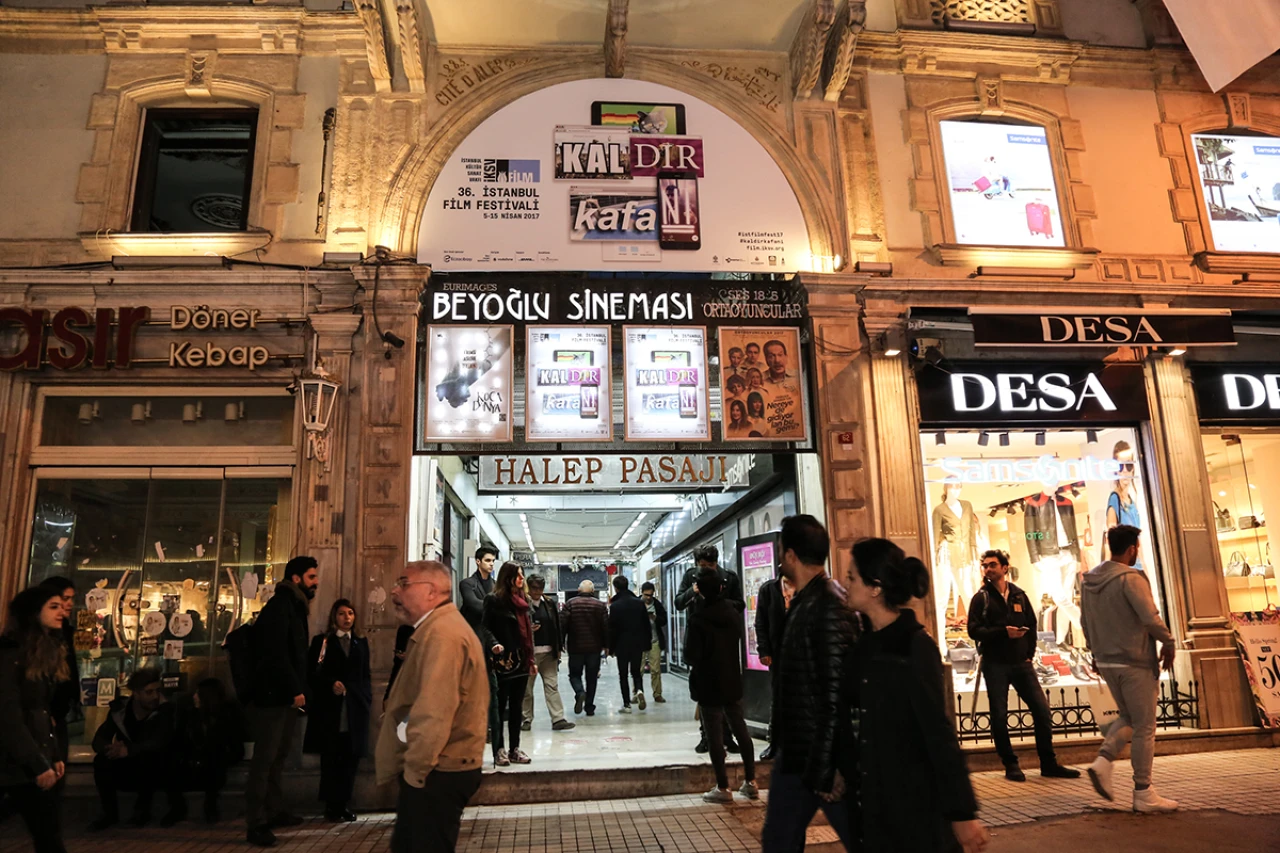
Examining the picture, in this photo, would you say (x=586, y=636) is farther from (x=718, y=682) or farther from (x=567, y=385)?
(x=718, y=682)

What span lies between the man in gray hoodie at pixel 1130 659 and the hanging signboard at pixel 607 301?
153 inches

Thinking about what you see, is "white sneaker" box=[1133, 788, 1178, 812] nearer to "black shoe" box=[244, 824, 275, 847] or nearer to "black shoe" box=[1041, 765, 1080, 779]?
"black shoe" box=[1041, 765, 1080, 779]

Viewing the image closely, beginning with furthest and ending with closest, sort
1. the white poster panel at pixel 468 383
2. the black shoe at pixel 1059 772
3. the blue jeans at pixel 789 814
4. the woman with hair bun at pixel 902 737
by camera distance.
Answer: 1. the white poster panel at pixel 468 383
2. the black shoe at pixel 1059 772
3. the blue jeans at pixel 789 814
4. the woman with hair bun at pixel 902 737

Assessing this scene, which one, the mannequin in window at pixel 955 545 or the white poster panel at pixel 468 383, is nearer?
the white poster panel at pixel 468 383

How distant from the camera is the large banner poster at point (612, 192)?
8641 millimetres

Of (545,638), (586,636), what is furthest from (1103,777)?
(586,636)

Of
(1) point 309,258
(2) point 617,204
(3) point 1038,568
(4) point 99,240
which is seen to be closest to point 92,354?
(4) point 99,240

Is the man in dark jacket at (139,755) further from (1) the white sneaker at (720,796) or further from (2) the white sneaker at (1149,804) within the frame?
→ (2) the white sneaker at (1149,804)

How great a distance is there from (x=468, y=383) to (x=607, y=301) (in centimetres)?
161

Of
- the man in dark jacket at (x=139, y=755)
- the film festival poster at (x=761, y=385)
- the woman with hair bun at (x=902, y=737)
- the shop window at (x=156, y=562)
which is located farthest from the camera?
the film festival poster at (x=761, y=385)

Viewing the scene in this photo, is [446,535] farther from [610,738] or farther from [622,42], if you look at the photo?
[622,42]

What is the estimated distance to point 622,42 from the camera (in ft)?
28.9

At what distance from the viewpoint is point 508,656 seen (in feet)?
24.7

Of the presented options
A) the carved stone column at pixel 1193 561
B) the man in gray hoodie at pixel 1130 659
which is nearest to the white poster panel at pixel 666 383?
the man in gray hoodie at pixel 1130 659
